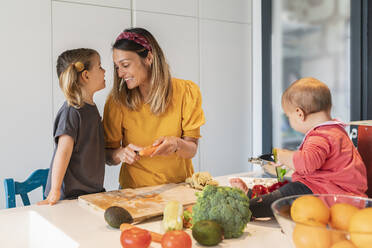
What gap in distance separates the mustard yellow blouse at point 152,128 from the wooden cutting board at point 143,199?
16cm

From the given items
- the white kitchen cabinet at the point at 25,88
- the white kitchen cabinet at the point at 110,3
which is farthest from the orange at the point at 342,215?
the white kitchen cabinet at the point at 110,3

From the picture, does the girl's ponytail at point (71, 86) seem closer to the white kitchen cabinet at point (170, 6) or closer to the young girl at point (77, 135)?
the young girl at point (77, 135)

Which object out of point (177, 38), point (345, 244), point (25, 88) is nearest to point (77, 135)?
point (345, 244)

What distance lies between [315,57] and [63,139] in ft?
8.61

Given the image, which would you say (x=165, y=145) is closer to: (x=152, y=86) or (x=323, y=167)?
(x=152, y=86)

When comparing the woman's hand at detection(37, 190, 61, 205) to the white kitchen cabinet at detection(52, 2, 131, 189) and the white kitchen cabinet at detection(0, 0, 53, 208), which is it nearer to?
the white kitchen cabinet at detection(0, 0, 53, 208)

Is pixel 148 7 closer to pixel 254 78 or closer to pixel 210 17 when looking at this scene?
pixel 210 17

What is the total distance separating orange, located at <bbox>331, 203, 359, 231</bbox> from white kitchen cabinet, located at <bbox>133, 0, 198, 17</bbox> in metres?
2.74

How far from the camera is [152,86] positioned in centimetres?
163

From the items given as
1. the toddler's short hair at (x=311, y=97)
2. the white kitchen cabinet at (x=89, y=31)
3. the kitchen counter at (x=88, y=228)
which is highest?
the white kitchen cabinet at (x=89, y=31)

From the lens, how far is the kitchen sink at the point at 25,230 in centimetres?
116

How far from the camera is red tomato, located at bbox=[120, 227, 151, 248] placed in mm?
873

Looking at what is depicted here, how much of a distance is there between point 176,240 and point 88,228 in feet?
1.14

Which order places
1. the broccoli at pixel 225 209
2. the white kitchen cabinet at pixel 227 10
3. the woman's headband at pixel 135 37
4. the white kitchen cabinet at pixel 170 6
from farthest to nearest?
the white kitchen cabinet at pixel 227 10, the white kitchen cabinet at pixel 170 6, the woman's headband at pixel 135 37, the broccoli at pixel 225 209
